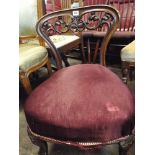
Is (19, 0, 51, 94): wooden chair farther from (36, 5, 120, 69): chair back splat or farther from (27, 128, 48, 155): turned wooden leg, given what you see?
(27, 128, 48, 155): turned wooden leg

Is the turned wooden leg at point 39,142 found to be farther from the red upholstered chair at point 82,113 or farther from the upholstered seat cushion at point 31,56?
the upholstered seat cushion at point 31,56

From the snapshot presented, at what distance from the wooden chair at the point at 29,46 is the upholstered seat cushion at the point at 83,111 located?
46cm

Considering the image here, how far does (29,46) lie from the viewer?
1.42m

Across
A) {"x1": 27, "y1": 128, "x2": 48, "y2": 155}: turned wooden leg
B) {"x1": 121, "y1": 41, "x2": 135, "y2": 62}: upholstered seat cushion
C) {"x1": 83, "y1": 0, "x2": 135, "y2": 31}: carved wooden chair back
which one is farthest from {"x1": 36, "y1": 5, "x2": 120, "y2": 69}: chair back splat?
{"x1": 83, "y1": 0, "x2": 135, "y2": 31}: carved wooden chair back

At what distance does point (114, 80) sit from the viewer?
769 mm

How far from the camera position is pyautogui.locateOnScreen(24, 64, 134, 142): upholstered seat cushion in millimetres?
592

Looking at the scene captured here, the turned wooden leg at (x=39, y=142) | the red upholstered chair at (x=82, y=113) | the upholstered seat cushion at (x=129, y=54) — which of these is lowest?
the turned wooden leg at (x=39, y=142)

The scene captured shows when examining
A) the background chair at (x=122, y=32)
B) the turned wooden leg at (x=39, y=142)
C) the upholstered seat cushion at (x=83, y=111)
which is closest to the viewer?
the upholstered seat cushion at (x=83, y=111)

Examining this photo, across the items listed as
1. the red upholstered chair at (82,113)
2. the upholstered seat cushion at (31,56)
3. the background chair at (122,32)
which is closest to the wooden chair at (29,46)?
the upholstered seat cushion at (31,56)

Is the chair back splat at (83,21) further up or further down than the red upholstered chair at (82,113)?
further up

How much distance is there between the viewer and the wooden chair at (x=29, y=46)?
1.16 m

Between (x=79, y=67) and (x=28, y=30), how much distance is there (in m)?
0.77
